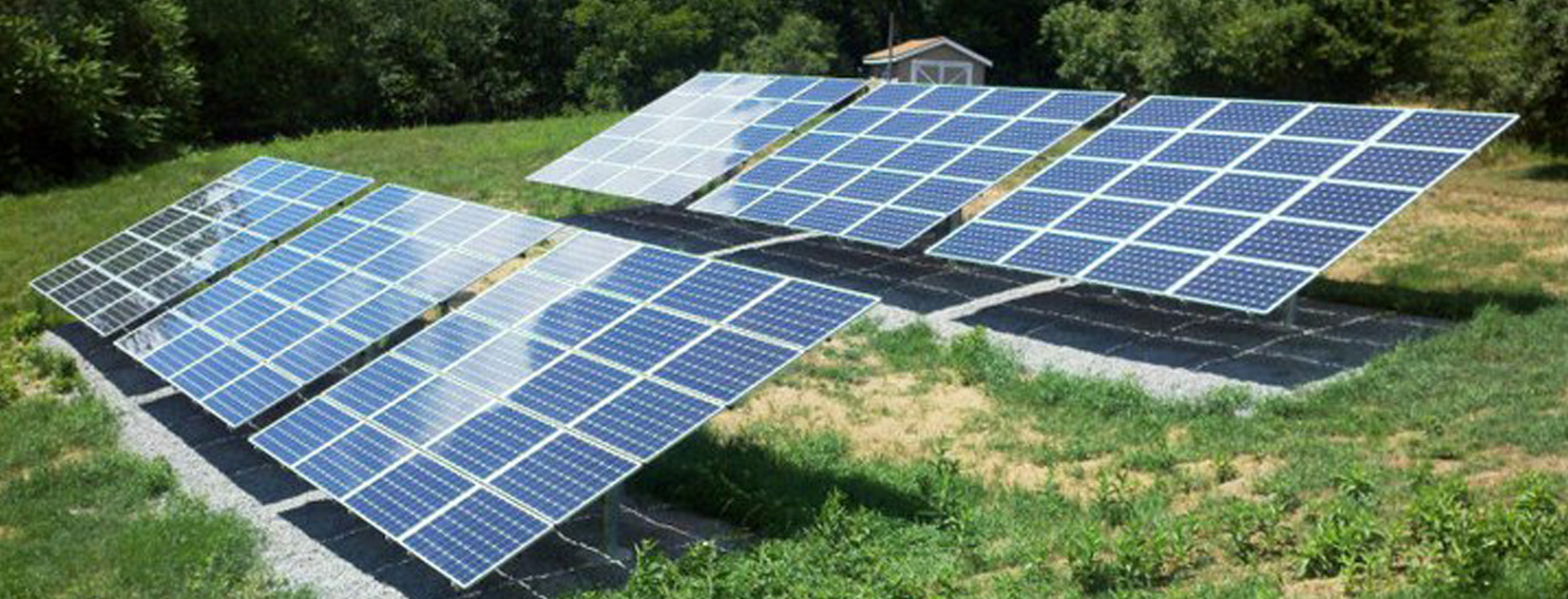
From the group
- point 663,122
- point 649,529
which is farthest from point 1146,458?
point 663,122

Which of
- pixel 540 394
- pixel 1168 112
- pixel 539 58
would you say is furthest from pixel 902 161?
pixel 539 58

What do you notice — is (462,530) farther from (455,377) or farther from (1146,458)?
(1146,458)

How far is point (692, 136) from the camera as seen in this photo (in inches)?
1078

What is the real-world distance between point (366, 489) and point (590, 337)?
7.56ft

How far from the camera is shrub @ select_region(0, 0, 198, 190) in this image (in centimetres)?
3125

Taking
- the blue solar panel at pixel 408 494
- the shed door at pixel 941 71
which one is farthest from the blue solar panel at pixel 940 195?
the shed door at pixel 941 71

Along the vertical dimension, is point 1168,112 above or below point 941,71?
above

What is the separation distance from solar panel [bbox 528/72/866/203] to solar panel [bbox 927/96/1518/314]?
267 inches

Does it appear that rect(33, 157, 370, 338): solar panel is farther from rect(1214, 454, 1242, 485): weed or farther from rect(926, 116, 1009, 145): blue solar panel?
rect(1214, 454, 1242, 485): weed

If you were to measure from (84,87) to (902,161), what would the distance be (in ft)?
64.8

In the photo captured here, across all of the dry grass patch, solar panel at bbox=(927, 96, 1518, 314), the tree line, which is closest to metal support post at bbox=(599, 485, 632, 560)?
the dry grass patch

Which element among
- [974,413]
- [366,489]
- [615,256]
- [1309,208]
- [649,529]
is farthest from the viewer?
[1309,208]

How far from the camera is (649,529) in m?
12.4

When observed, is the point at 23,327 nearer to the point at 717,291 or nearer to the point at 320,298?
the point at 320,298
